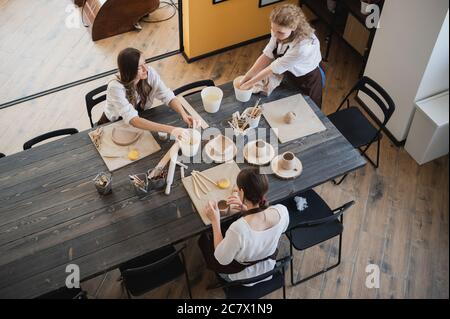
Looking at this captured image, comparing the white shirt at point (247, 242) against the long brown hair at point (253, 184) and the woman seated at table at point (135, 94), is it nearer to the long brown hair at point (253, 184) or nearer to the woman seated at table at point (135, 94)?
the long brown hair at point (253, 184)

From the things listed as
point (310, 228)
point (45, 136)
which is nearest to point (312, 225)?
point (310, 228)

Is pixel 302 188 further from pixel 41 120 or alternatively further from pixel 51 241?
pixel 41 120

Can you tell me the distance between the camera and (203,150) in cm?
338

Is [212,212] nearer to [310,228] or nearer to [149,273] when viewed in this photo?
[149,273]

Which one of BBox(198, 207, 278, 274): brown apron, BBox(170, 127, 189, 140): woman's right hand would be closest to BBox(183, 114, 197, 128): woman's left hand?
BBox(170, 127, 189, 140): woman's right hand

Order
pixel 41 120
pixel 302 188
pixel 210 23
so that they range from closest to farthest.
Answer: pixel 302 188 → pixel 41 120 → pixel 210 23

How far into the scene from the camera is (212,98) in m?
3.62

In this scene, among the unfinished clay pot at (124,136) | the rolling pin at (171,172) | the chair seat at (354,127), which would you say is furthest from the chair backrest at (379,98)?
the unfinished clay pot at (124,136)

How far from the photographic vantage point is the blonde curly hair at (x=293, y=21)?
3418 millimetres

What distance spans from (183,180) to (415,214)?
7.02 feet

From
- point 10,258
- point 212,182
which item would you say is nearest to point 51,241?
point 10,258

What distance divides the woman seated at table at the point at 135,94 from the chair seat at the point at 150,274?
85 centimetres

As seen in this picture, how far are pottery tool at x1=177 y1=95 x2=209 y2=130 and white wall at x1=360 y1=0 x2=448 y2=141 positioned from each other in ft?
6.28

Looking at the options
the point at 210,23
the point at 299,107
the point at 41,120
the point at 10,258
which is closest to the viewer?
the point at 10,258
